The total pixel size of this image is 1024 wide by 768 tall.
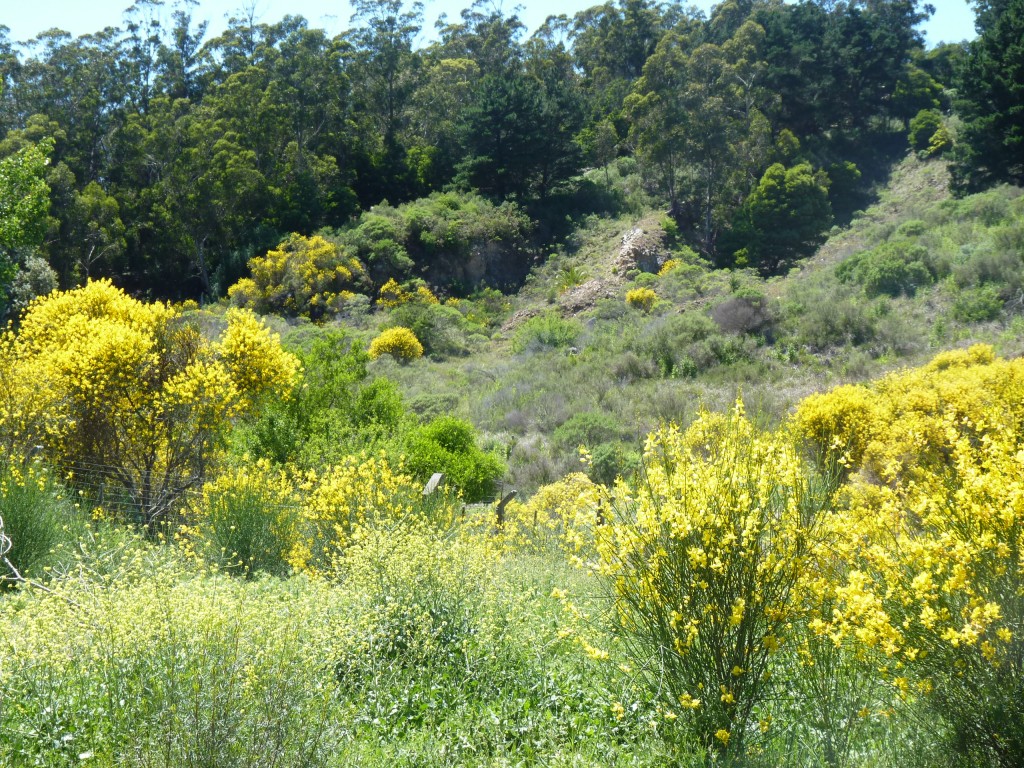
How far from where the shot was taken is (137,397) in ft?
36.7

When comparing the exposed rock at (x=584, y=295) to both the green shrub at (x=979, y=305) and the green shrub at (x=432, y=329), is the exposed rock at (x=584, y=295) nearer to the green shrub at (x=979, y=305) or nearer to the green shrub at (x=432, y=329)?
the green shrub at (x=432, y=329)

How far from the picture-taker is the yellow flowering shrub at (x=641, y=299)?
29.8 metres

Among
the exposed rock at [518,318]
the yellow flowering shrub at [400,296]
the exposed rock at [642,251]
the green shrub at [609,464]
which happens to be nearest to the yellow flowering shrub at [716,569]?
the green shrub at [609,464]

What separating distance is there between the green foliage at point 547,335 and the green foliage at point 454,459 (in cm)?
1286

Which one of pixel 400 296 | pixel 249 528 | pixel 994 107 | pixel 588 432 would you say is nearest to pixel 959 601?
pixel 249 528

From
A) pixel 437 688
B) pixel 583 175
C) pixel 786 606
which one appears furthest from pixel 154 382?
pixel 583 175

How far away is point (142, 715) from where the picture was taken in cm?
350

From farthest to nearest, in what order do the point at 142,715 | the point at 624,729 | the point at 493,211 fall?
the point at 493,211 → the point at 624,729 → the point at 142,715

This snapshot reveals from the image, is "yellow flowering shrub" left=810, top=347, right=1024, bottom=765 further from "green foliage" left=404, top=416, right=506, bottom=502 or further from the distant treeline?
the distant treeline

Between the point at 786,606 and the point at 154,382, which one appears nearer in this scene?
the point at 786,606

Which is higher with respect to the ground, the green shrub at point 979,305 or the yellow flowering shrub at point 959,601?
the yellow flowering shrub at point 959,601

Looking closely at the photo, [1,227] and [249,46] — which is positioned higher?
[249,46]

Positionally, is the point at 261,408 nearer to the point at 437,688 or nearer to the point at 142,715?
the point at 437,688

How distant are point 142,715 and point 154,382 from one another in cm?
872
